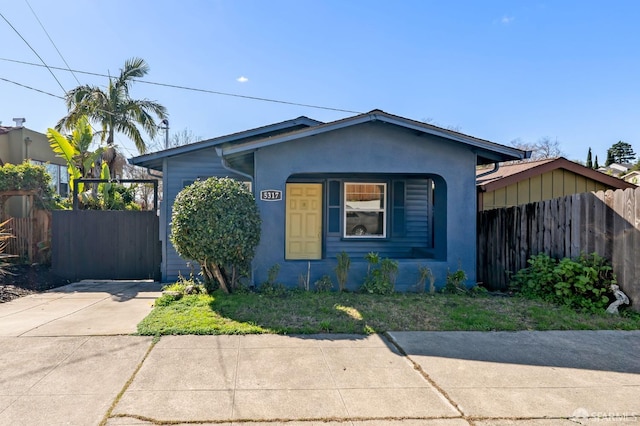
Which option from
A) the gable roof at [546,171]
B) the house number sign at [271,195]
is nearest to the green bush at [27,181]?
the house number sign at [271,195]

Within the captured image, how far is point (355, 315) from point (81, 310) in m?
4.76

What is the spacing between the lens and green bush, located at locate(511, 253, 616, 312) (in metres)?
6.03

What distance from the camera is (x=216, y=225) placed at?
6520 millimetres

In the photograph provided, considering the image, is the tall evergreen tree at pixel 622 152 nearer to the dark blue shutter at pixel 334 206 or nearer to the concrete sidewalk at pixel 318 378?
the dark blue shutter at pixel 334 206

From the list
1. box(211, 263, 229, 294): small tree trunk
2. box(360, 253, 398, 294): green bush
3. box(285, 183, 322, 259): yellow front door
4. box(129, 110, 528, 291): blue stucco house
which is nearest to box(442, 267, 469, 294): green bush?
box(129, 110, 528, 291): blue stucco house

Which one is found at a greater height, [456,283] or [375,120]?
[375,120]

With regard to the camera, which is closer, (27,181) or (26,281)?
(26,281)

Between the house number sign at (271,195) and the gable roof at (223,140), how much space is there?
205 cm

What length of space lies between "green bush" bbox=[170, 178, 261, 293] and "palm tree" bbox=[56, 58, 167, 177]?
11.2 m

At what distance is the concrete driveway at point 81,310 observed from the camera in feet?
17.1

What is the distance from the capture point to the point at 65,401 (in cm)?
323

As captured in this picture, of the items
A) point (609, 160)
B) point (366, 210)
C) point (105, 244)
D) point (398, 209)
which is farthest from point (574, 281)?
point (609, 160)

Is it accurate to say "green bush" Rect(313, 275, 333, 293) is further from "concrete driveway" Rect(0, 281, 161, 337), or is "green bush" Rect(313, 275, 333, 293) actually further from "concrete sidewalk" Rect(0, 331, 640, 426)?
"concrete driveway" Rect(0, 281, 161, 337)

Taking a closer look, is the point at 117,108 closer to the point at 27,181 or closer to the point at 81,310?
the point at 27,181
